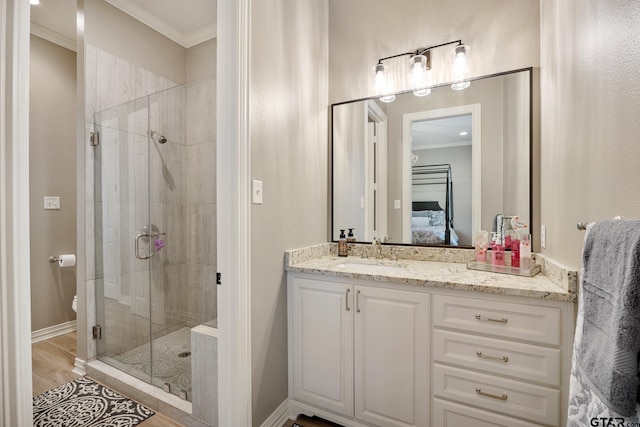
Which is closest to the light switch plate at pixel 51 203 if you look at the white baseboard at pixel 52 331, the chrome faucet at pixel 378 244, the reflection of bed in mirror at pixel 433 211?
the white baseboard at pixel 52 331

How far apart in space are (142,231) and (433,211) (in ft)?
7.81

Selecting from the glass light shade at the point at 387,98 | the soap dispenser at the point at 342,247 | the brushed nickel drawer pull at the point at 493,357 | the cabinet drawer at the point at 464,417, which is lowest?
the cabinet drawer at the point at 464,417

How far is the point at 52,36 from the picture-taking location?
2799mm

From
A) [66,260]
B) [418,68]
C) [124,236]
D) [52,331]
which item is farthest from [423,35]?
[52,331]

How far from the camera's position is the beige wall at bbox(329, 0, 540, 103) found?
173cm

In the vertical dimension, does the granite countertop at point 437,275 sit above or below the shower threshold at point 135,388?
above

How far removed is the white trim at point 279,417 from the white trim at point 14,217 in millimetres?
1069

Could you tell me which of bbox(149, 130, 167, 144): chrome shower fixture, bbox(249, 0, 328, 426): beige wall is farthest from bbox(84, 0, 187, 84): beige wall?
bbox(249, 0, 328, 426): beige wall

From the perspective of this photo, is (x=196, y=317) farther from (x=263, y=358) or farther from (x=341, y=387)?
(x=341, y=387)

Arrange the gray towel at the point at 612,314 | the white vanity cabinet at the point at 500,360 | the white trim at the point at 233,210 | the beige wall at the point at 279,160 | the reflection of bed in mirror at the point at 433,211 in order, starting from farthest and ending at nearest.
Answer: the reflection of bed in mirror at the point at 433,211
the beige wall at the point at 279,160
the white trim at the point at 233,210
the white vanity cabinet at the point at 500,360
the gray towel at the point at 612,314

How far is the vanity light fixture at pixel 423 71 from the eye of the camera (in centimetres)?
181

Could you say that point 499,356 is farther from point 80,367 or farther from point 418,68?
point 80,367

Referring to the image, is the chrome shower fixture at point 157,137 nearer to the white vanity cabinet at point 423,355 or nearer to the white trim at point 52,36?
the white trim at point 52,36

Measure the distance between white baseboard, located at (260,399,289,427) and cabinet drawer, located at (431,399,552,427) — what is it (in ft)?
2.74
